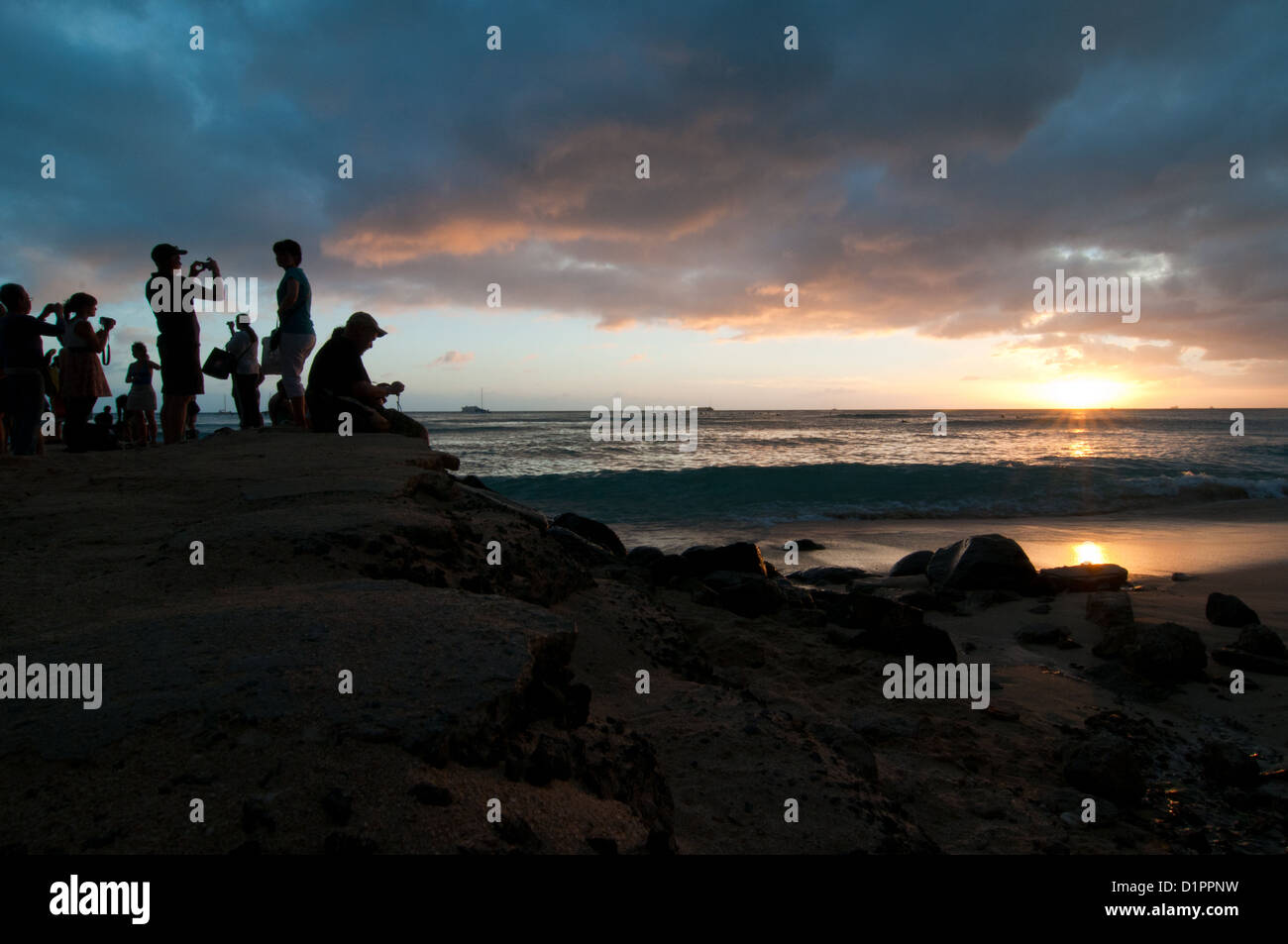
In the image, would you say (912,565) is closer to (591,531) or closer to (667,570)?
(667,570)

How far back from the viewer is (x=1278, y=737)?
390cm

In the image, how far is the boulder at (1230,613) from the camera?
5.79 m

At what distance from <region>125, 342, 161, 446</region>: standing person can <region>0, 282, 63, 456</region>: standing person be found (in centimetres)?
313

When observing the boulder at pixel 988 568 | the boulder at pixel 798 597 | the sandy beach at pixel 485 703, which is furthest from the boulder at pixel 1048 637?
the boulder at pixel 798 597

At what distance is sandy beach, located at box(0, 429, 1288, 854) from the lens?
172 cm

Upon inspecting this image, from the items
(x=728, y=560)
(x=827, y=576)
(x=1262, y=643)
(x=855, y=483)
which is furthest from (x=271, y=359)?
(x=855, y=483)

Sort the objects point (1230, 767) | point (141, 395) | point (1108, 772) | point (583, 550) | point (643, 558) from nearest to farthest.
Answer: point (1108, 772), point (1230, 767), point (583, 550), point (643, 558), point (141, 395)

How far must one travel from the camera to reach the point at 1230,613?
19.1ft

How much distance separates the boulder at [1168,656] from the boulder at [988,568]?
2203mm

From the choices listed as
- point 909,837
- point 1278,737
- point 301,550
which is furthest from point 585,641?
point 1278,737

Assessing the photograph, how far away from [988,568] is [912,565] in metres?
1.32

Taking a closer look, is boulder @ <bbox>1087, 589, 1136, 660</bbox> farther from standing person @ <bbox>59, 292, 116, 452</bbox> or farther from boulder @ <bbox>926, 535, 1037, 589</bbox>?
standing person @ <bbox>59, 292, 116, 452</bbox>

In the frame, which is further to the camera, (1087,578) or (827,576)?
(827,576)

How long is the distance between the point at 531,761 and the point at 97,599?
2145 millimetres
